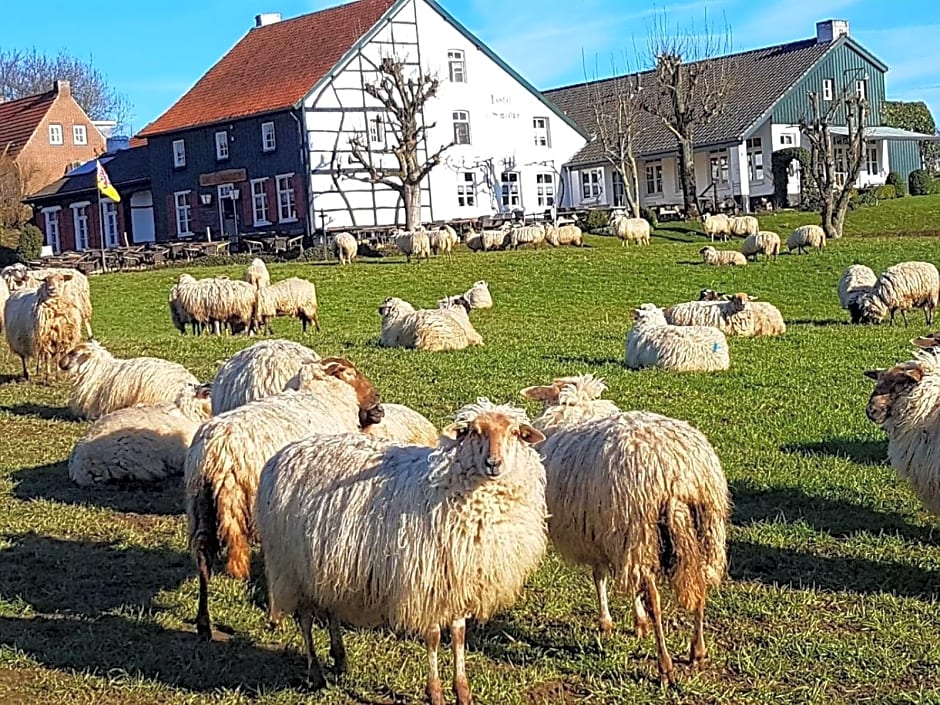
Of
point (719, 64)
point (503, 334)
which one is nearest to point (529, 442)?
point (503, 334)

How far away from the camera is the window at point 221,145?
164 feet

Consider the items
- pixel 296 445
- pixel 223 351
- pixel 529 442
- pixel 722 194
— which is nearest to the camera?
pixel 529 442

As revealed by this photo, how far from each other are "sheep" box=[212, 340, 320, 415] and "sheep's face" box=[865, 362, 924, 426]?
428 centimetres

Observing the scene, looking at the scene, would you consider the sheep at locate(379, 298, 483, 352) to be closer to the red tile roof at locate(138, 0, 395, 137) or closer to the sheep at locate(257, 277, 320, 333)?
the sheep at locate(257, 277, 320, 333)

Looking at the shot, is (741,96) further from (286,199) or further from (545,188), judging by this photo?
(286,199)

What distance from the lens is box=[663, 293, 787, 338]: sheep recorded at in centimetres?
1752

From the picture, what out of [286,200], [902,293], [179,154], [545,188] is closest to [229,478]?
[902,293]

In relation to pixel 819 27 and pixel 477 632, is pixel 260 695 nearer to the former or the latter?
pixel 477 632

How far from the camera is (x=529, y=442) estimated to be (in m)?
5.52

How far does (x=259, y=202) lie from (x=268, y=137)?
2.73 m

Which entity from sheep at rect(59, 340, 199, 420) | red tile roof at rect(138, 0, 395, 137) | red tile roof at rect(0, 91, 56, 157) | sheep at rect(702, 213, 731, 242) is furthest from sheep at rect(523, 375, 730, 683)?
red tile roof at rect(0, 91, 56, 157)

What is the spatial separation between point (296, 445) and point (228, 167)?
4540cm

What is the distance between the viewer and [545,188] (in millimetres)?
55844

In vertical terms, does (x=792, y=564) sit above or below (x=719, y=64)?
below
